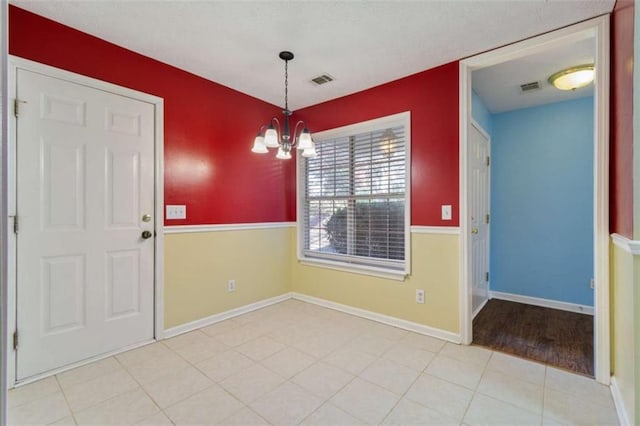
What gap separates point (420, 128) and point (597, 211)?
145 centimetres

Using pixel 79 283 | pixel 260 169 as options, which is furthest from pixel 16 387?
pixel 260 169

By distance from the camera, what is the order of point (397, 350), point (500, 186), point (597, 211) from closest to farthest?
point (597, 211)
point (397, 350)
point (500, 186)

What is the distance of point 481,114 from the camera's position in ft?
11.0

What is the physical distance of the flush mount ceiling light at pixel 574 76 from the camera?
8.34 ft

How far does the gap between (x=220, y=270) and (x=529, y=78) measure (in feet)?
11.8

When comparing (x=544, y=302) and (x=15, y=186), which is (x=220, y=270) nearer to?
(x=15, y=186)

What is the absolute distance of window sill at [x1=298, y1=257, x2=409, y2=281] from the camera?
9.39 ft

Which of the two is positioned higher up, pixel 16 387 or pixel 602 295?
pixel 602 295

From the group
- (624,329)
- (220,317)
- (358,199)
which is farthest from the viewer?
(358,199)

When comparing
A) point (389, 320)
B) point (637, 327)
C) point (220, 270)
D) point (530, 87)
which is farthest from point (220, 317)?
point (530, 87)

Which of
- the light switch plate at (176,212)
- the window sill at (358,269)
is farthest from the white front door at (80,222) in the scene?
the window sill at (358,269)

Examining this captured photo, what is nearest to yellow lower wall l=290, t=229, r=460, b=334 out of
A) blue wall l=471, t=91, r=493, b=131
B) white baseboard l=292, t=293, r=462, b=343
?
white baseboard l=292, t=293, r=462, b=343

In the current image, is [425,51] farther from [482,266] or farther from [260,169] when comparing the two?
[482,266]

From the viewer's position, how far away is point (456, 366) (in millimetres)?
2115
